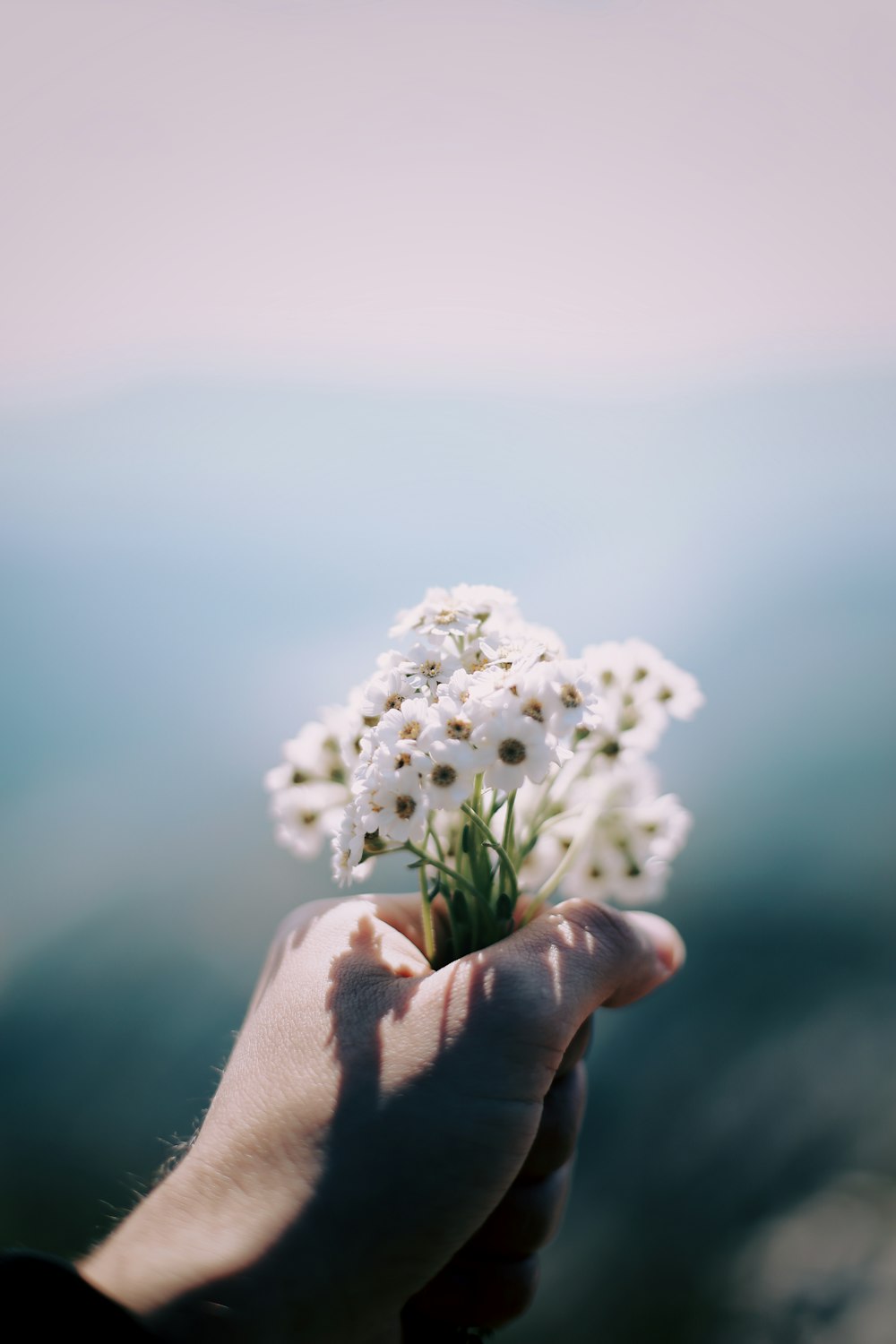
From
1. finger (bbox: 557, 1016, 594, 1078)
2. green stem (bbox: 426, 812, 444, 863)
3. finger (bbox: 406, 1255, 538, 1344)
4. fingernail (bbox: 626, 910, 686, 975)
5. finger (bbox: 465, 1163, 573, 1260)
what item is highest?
green stem (bbox: 426, 812, 444, 863)

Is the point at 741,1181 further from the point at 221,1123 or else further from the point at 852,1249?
the point at 221,1123

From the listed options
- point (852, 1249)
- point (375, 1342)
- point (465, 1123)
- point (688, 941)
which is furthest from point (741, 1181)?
point (465, 1123)

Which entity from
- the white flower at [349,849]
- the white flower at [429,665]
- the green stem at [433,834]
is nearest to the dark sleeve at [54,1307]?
the white flower at [349,849]

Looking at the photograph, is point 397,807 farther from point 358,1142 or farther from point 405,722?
point 358,1142

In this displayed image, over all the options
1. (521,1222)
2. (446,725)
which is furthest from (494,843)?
(521,1222)

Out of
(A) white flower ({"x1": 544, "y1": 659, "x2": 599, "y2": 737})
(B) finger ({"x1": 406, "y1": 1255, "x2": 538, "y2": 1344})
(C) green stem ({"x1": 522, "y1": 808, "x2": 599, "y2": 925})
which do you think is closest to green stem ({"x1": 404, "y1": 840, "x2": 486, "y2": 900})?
(C) green stem ({"x1": 522, "y1": 808, "x2": 599, "y2": 925})

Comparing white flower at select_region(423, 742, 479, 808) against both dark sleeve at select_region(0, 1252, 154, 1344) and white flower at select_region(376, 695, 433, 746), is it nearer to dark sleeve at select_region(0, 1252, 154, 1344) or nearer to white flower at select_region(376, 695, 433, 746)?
white flower at select_region(376, 695, 433, 746)
